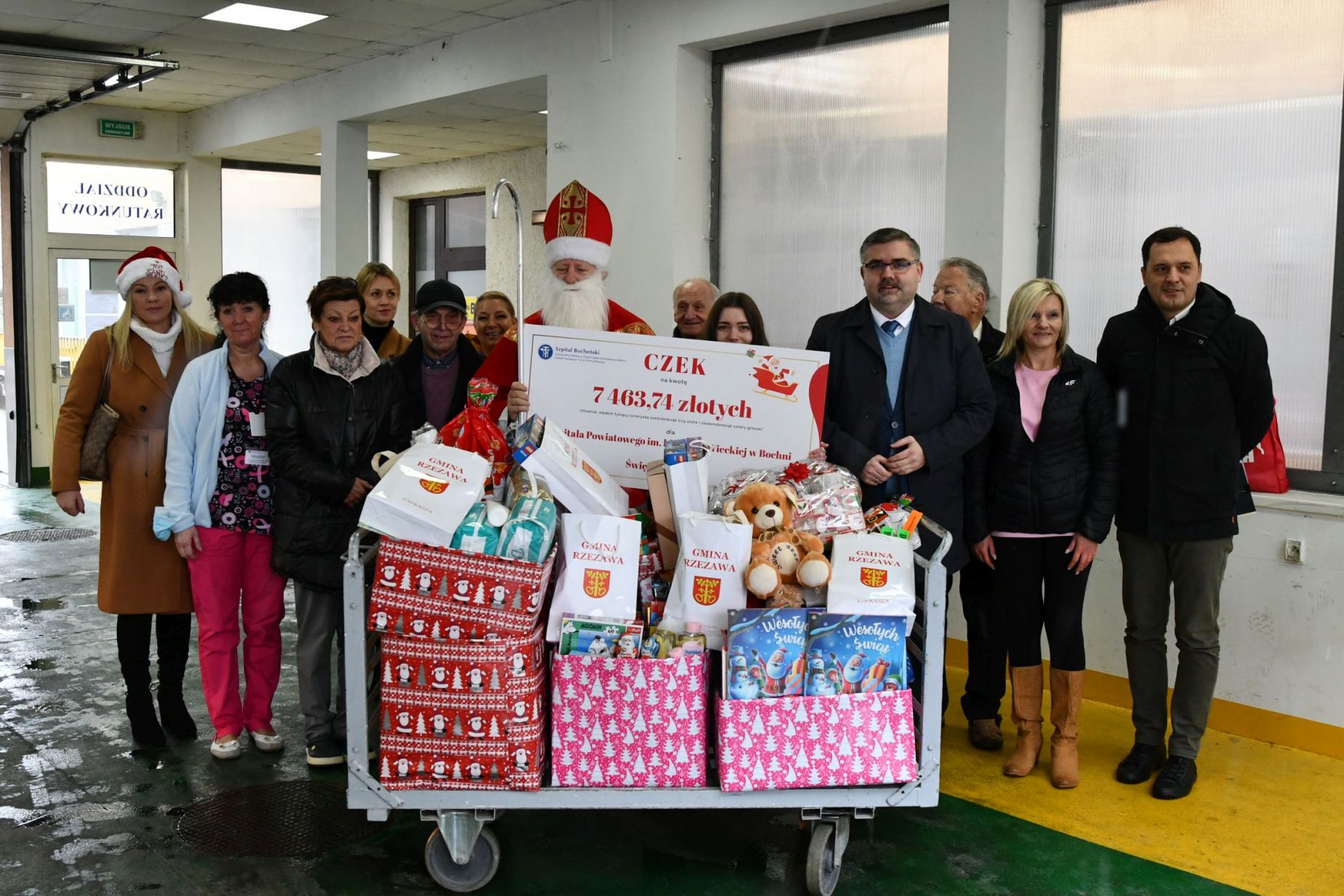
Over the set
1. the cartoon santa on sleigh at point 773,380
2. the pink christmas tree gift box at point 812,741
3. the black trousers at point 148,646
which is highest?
the cartoon santa on sleigh at point 773,380

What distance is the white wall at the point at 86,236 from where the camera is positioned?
416 inches

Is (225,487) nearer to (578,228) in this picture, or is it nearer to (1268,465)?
(578,228)

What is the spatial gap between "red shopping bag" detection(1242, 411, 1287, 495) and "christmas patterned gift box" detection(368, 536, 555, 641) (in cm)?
246

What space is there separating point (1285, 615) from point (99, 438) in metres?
3.99

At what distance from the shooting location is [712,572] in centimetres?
276

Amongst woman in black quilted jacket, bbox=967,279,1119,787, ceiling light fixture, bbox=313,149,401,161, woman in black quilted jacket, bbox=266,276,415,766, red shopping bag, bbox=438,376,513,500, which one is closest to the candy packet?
red shopping bag, bbox=438,376,513,500

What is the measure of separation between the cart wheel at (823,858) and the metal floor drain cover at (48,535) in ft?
22.2

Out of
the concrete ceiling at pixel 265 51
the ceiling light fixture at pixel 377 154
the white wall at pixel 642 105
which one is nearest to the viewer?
the white wall at pixel 642 105

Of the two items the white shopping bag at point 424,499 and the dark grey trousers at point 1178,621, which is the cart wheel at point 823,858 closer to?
the white shopping bag at point 424,499

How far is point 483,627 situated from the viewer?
8.86 ft

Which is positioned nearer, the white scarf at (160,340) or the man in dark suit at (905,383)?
the man in dark suit at (905,383)

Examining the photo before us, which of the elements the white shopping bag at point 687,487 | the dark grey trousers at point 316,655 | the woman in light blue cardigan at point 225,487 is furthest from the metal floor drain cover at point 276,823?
the white shopping bag at point 687,487

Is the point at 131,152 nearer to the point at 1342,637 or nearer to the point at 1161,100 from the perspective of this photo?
the point at 1161,100

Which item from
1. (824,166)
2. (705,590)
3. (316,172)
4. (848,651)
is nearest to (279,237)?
(316,172)
